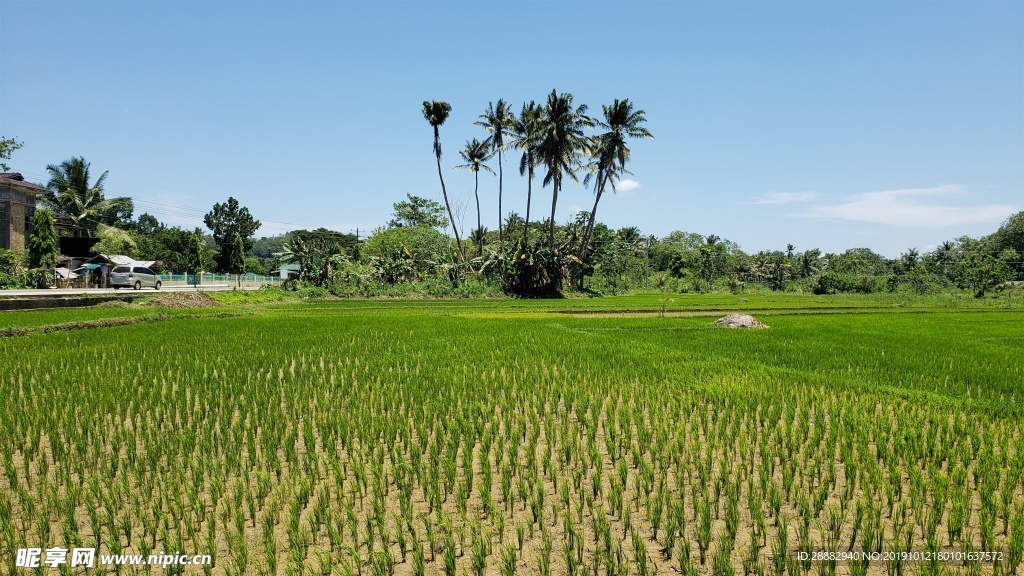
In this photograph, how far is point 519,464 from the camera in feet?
15.6

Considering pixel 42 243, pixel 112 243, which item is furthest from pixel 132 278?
pixel 112 243

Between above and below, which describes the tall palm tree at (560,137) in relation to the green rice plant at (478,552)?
above

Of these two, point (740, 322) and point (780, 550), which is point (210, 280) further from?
point (780, 550)

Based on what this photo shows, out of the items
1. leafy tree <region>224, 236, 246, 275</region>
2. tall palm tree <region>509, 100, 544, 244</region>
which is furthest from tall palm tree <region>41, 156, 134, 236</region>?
tall palm tree <region>509, 100, 544, 244</region>

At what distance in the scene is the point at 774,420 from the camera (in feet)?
19.8

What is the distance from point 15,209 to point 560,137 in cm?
3675

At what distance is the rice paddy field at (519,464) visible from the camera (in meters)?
3.36

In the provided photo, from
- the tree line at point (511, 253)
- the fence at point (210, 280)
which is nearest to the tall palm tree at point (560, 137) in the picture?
the tree line at point (511, 253)

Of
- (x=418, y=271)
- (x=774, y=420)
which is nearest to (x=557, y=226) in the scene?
(x=418, y=271)

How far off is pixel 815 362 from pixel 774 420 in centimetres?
471

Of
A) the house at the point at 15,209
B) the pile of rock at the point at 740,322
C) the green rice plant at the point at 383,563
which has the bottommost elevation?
the green rice plant at the point at 383,563

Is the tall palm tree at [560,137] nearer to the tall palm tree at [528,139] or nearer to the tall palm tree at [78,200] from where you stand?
the tall palm tree at [528,139]

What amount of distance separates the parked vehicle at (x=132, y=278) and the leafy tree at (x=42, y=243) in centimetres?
327

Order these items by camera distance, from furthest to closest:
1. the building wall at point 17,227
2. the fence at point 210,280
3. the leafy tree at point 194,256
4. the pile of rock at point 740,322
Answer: the leafy tree at point 194,256 → the fence at point 210,280 → the building wall at point 17,227 → the pile of rock at point 740,322
